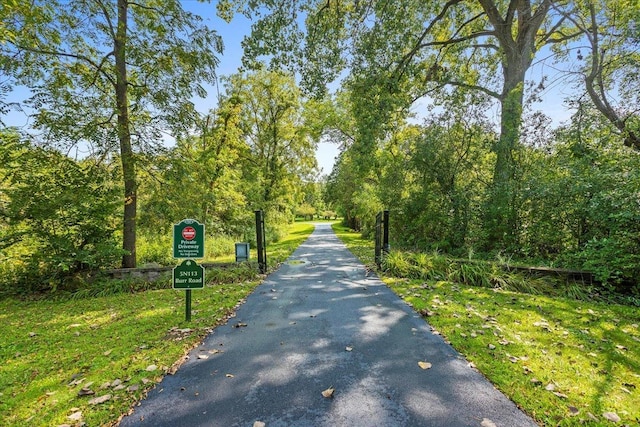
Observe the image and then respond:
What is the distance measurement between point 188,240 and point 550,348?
4912 mm

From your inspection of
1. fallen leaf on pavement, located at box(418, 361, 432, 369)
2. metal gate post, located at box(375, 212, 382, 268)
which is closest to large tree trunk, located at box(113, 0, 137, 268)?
metal gate post, located at box(375, 212, 382, 268)

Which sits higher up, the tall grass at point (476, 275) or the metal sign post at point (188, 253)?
the metal sign post at point (188, 253)

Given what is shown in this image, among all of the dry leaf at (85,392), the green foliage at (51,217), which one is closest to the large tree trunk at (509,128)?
the dry leaf at (85,392)

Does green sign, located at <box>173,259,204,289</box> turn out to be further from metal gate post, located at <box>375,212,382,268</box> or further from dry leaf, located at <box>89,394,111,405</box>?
metal gate post, located at <box>375,212,382,268</box>

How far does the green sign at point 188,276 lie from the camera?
176 inches

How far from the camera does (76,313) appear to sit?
5.45 meters

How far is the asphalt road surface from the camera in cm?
239

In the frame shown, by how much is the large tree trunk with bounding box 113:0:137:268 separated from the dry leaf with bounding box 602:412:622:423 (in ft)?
28.5

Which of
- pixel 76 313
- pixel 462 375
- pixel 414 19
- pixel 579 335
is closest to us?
pixel 462 375

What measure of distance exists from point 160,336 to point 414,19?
35.9ft

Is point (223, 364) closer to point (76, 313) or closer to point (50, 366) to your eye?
point (50, 366)

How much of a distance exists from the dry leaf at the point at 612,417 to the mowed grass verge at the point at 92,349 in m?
3.82

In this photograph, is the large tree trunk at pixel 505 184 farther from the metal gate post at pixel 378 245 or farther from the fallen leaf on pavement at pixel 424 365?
the fallen leaf on pavement at pixel 424 365

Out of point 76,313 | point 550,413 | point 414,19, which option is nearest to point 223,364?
point 550,413
